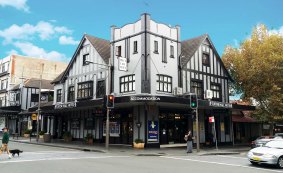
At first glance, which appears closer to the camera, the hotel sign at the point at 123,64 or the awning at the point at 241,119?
the hotel sign at the point at 123,64

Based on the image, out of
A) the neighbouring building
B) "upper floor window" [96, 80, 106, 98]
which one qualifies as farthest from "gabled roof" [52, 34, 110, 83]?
the neighbouring building

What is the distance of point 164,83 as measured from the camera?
89.0 feet

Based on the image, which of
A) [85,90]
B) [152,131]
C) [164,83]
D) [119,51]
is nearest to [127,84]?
[164,83]

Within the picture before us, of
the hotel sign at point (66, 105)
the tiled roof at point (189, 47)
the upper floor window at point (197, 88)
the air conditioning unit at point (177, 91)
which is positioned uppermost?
the tiled roof at point (189, 47)

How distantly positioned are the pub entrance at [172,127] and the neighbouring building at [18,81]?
26906 millimetres

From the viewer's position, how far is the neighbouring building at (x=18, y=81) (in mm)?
49406

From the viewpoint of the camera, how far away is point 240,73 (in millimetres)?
33219

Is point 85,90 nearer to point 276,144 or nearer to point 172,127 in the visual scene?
point 172,127

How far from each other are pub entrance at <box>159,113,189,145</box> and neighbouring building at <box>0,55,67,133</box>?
26906 millimetres

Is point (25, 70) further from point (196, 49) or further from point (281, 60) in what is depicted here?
point (281, 60)

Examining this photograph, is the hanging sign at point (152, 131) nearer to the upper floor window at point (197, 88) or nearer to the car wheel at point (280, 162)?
the upper floor window at point (197, 88)

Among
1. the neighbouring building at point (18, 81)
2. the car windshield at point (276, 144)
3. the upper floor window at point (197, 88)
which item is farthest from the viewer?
the neighbouring building at point (18, 81)

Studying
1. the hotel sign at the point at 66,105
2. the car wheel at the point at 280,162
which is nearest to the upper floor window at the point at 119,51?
the hotel sign at the point at 66,105

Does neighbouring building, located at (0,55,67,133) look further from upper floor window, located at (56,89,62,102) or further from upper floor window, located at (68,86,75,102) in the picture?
upper floor window, located at (68,86,75,102)
